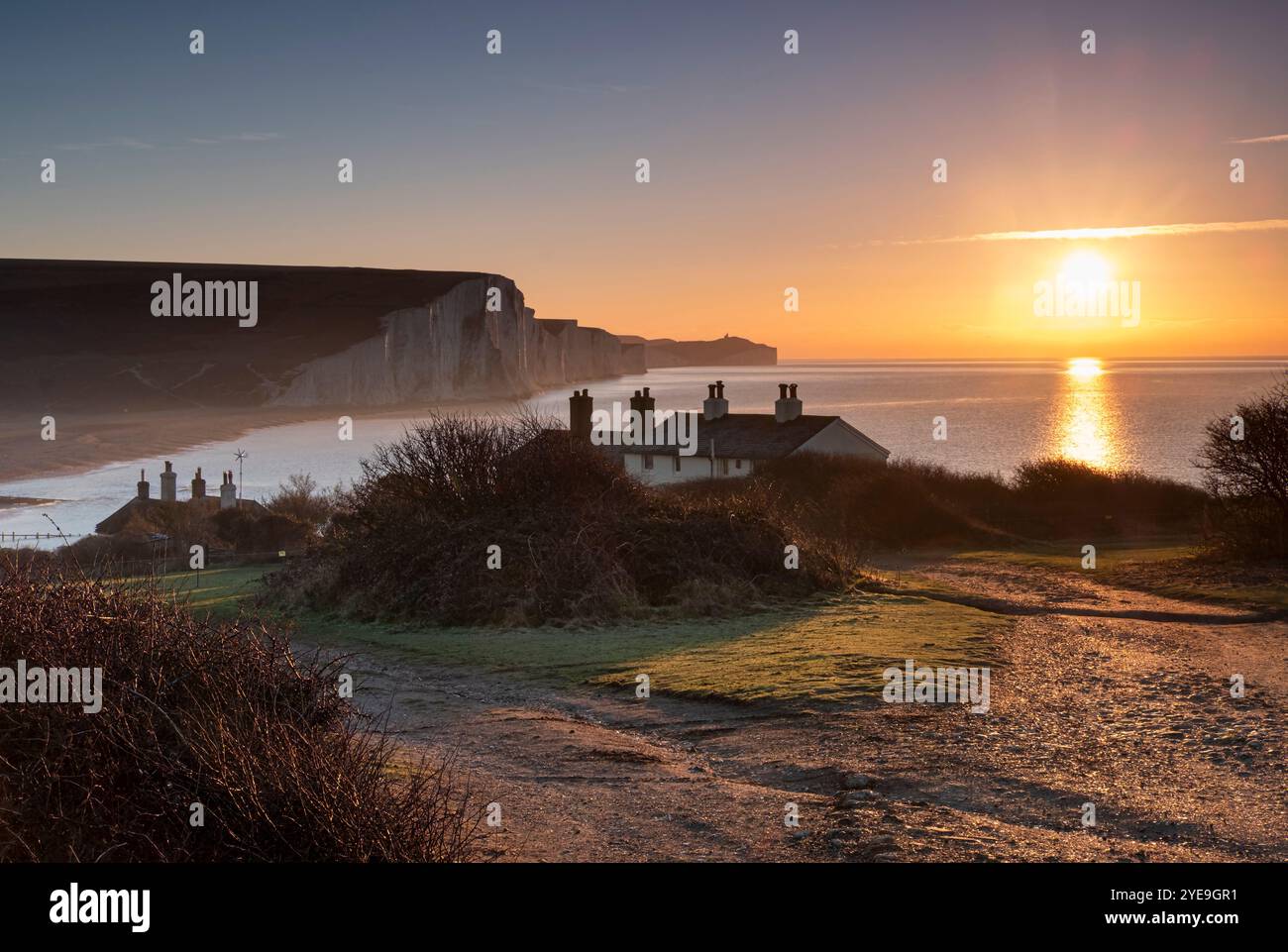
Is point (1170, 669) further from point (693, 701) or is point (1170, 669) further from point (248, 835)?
point (248, 835)

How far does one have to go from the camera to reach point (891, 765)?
39.1 feet

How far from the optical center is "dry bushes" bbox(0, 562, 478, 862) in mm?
7086

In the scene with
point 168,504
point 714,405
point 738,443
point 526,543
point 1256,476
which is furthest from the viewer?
point 168,504

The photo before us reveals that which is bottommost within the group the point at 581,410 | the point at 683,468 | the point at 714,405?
the point at 683,468

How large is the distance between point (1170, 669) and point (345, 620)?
15.2 meters

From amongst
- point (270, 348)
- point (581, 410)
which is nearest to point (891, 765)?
point (581, 410)

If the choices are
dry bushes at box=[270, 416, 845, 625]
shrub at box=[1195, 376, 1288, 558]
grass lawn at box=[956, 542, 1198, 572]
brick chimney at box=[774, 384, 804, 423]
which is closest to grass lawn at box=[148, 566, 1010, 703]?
dry bushes at box=[270, 416, 845, 625]

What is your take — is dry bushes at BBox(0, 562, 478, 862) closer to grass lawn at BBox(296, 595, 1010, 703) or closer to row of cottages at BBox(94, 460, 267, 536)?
grass lawn at BBox(296, 595, 1010, 703)

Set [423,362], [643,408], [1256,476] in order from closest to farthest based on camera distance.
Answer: [1256,476] → [643,408] → [423,362]

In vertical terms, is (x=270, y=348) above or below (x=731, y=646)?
above

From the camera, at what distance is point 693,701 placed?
15750mm

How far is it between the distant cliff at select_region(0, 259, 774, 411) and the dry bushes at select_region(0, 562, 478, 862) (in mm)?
147173

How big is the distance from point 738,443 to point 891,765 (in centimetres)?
4498

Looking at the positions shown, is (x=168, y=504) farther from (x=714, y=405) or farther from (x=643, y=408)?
(x=714, y=405)
